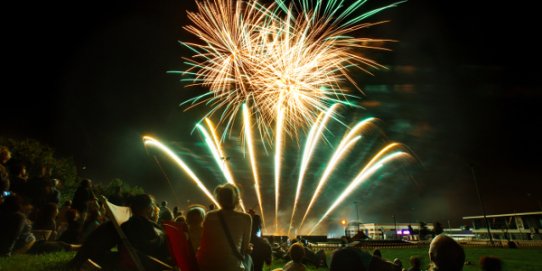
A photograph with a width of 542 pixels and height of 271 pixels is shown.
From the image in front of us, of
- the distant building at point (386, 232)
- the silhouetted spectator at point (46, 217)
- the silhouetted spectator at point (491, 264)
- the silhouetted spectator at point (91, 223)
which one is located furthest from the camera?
the distant building at point (386, 232)

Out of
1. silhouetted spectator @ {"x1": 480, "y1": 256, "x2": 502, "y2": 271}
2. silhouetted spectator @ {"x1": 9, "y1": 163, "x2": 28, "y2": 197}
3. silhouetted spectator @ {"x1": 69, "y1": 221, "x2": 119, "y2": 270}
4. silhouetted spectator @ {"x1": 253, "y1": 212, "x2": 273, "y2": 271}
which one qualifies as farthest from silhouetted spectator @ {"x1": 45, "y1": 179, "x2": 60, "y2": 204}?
silhouetted spectator @ {"x1": 480, "y1": 256, "x2": 502, "y2": 271}

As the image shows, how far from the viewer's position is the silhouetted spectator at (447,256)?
11.4 feet

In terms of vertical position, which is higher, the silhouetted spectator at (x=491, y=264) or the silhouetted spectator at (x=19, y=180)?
the silhouetted spectator at (x=19, y=180)

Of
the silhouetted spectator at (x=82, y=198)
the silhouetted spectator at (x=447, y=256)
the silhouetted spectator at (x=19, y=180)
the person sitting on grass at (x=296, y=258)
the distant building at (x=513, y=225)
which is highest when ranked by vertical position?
the distant building at (x=513, y=225)

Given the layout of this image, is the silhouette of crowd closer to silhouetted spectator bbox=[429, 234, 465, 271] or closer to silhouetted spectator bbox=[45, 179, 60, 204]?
silhouetted spectator bbox=[429, 234, 465, 271]

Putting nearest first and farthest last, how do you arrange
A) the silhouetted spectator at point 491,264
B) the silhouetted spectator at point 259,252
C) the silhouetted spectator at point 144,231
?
1. the silhouetted spectator at point 144,231
2. the silhouetted spectator at point 491,264
3. the silhouetted spectator at point 259,252

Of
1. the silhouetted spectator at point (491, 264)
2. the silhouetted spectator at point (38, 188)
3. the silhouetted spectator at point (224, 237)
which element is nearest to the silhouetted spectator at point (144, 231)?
the silhouetted spectator at point (224, 237)

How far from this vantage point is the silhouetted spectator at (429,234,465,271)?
11.4ft

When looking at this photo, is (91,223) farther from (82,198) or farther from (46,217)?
(46,217)

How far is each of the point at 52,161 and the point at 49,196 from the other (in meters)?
48.1

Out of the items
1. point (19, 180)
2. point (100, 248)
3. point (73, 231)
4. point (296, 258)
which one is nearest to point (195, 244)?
point (100, 248)

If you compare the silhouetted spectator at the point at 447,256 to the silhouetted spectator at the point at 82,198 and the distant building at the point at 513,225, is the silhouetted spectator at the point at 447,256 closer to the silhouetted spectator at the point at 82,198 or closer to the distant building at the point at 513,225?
the silhouetted spectator at the point at 82,198

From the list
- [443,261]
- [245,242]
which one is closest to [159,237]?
[245,242]

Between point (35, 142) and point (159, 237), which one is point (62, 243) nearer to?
point (159, 237)
